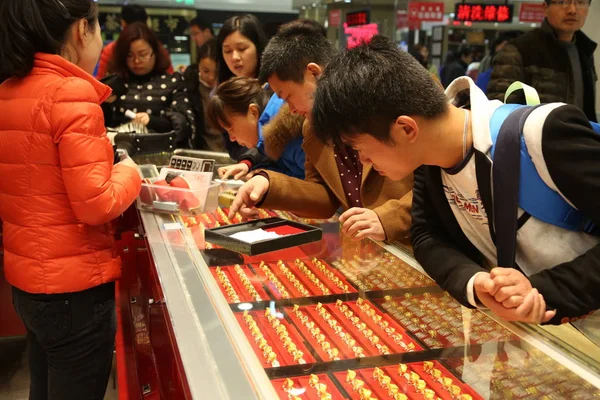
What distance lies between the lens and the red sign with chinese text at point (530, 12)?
24.3 feet

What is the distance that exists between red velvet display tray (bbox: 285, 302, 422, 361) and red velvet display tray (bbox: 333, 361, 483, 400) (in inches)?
2.4

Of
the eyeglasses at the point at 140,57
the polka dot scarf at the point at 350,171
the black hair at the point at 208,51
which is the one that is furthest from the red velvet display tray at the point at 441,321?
the black hair at the point at 208,51

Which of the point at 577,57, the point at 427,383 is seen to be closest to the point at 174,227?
the point at 427,383

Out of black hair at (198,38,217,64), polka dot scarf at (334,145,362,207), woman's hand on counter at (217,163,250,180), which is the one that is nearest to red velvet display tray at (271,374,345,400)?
polka dot scarf at (334,145,362,207)

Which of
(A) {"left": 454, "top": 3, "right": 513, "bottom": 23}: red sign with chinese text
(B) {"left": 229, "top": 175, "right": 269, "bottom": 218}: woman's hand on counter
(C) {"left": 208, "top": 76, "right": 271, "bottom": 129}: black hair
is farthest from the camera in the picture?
(A) {"left": 454, "top": 3, "right": 513, "bottom": 23}: red sign with chinese text

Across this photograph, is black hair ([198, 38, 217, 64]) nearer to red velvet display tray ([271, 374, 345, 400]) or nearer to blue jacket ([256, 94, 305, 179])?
blue jacket ([256, 94, 305, 179])

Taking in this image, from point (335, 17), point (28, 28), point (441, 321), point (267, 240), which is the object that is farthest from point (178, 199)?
point (335, 17)

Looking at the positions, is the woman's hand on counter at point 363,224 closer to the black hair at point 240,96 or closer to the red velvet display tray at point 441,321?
the red velvet display tray at point 441,321

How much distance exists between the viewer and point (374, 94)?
1180mm

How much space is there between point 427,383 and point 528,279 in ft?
0.89

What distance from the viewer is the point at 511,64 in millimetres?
3443

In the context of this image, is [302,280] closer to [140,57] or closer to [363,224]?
[363,224]

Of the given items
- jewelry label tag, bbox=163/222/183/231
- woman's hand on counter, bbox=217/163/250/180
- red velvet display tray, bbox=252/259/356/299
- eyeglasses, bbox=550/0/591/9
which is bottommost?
woman's hand on counter, bbox=217/163/250/180

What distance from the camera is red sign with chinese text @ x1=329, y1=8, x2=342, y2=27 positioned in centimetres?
895
